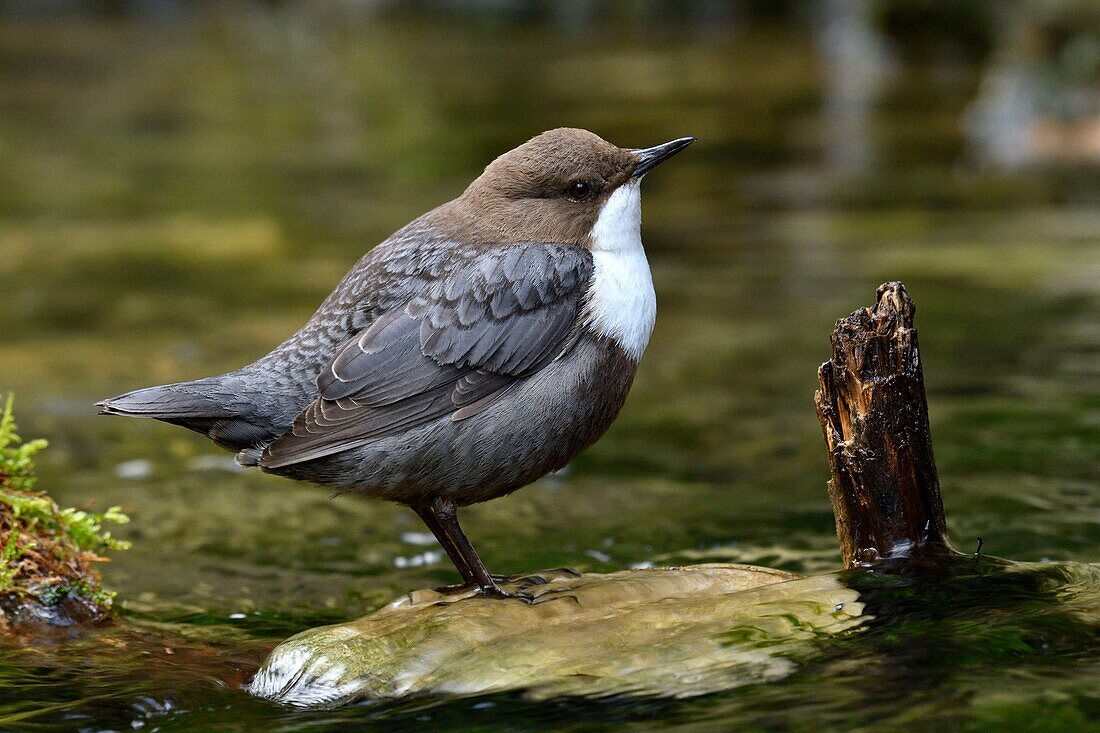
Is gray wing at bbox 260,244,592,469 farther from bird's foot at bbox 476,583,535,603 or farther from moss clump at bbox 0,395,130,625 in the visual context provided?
moss clump at bbox 0,395,130,625

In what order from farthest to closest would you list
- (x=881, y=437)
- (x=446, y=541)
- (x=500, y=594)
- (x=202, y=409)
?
(x=446, y=541) → (x=500, y=594) → (x=202, y=409) → (x=881, y=437)

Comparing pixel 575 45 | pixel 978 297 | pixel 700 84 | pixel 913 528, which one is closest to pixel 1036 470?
pixel 913 528

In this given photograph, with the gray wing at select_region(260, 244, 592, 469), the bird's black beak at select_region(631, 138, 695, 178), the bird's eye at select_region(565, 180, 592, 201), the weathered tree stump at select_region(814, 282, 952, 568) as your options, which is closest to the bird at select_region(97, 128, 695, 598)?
the gray wing at select_region(260, 244, 592, 469)

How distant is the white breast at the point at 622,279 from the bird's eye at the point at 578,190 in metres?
0.07

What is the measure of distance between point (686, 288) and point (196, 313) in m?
3.19

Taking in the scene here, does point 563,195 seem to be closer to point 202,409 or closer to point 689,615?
point 202,409

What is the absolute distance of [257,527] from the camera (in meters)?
5.75

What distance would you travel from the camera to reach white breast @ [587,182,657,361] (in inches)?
156

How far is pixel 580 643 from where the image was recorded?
3.44m

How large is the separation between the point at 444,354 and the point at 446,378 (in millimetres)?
66

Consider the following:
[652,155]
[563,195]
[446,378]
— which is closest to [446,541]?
[446,378]

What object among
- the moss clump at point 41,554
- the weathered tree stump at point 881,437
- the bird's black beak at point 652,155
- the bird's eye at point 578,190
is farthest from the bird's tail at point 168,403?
the weathered tree stump at point 881,437

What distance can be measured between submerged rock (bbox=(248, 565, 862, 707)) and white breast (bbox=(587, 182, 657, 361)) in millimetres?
692

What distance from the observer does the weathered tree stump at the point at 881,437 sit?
358 centimetres
